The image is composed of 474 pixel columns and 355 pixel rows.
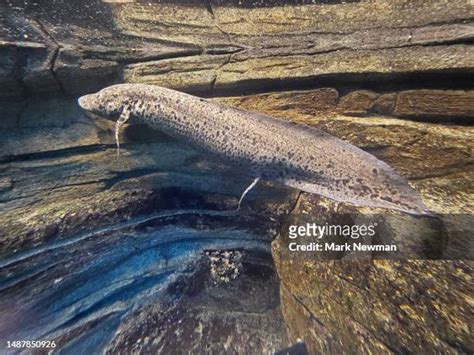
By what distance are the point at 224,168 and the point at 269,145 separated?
972mm

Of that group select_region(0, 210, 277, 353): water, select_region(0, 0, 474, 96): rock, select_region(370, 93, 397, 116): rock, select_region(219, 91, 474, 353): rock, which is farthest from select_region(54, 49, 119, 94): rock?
select_region(370, 93, 397, 116): rock

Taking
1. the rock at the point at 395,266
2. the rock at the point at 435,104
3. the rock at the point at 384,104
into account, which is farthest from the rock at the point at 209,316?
the rock at the point at 435,104

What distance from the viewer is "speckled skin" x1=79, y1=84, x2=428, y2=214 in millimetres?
2662

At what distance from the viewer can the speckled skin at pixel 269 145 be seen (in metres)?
2.66

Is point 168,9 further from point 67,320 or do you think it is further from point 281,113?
point 67,320

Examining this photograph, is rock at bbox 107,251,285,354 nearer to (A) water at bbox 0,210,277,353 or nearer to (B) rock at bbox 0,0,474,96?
(A) water at bbox 0,210,277,353

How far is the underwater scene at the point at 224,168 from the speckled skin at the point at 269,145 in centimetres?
2

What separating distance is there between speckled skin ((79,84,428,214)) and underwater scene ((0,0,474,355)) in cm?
2

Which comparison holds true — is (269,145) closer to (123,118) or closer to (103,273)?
(123,118)

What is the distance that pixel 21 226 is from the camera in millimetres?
3436

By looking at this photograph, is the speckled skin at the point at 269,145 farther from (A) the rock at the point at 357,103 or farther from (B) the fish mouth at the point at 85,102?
(A) the rock at the point at 357,103

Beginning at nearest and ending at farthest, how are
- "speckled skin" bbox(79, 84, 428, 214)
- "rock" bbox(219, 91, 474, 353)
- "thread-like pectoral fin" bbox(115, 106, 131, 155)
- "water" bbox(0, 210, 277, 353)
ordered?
"rock" bbox(219, 91, 474, 353) < "speckled skin" bbox(79, 84, 428, 214) < "water" bbox(0, 210, 277, 353) < "thread-like pectoral fin" bbox(115, 106, 131, 155)

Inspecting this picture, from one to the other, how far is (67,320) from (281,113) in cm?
433

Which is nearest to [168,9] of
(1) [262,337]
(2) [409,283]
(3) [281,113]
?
(3) [281,113]
